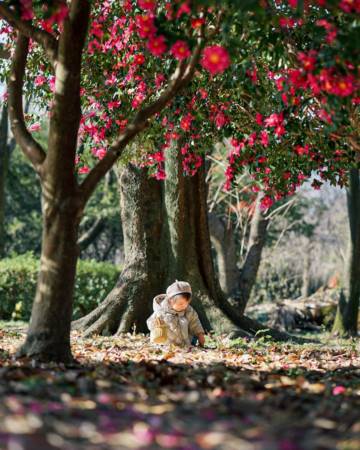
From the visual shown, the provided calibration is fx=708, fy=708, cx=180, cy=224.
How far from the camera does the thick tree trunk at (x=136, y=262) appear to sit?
34.4ft

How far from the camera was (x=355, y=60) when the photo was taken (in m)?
4.84

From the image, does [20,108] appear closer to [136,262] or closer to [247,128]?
[247,128]

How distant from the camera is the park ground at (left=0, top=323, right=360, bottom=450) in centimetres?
325

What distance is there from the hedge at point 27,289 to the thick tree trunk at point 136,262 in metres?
5.48

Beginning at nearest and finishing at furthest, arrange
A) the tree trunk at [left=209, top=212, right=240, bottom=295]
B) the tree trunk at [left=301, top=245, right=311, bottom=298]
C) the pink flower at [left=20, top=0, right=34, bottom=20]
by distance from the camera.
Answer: the pink flower at [left=20, top=0, right=34, bottom=20]
the tree trunk at [left=209, top=212, right=240, bottom=295]
the tree trunk at [left=301, top=245, right=311, bottom=298]

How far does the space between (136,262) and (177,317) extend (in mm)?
2589

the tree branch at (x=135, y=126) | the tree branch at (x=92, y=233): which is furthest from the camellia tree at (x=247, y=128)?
the tree branch at (x=92, y=233)

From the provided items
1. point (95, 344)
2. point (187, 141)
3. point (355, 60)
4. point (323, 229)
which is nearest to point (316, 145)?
point (187, 141)

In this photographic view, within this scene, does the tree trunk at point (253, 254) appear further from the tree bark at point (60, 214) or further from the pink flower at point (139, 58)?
the tree bark at point (60, 214)

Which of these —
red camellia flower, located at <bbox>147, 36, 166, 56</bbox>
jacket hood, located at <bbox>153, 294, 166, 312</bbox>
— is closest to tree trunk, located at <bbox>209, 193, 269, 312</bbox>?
jacket hood, located at <bbox>153, 294, 166, 312</bbox>

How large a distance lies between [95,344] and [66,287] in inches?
114

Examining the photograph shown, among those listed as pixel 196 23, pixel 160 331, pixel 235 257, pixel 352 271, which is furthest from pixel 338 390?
pixel 235 257

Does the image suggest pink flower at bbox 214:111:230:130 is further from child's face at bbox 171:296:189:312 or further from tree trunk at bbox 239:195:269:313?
tree trunk at bbox 239:195:269:313

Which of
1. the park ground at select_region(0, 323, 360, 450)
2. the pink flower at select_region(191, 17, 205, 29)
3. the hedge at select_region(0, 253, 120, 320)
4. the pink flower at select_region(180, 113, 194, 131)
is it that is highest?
the pink flower at select_region(191, 17, 205, 29)
